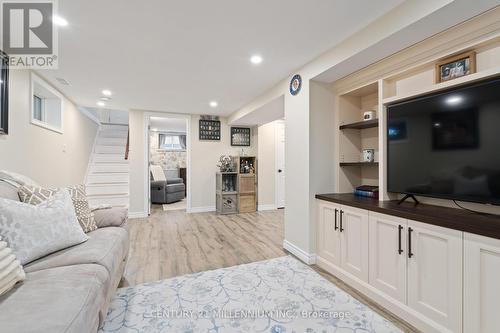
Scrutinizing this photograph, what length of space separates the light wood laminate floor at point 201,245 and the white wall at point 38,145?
150 centimetres

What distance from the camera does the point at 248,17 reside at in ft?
5.90

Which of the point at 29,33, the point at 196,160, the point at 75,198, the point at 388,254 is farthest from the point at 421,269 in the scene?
the point at 196,160

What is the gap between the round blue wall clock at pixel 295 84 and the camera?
273cm

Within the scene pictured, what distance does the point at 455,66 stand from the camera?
168 centimetres

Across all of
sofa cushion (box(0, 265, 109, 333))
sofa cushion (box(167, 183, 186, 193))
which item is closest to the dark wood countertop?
sofa cushion (box(0, 265, 109, 333))

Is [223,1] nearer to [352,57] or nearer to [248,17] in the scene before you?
[248,17]

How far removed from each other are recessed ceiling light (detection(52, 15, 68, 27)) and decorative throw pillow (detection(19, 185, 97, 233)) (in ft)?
4.47

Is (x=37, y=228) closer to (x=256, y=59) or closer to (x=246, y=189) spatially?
(x=256, y=59)

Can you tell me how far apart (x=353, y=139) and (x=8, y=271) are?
9.97 ft

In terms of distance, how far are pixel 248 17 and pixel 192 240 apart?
116 inches

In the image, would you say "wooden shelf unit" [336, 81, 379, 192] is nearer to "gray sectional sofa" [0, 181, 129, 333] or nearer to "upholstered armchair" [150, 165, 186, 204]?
"gray sectional sofa" [0, 181, 129, 333]

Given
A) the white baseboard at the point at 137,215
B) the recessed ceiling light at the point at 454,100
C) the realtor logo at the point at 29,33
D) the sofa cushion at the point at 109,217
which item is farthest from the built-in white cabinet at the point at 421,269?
the white baseboard at the point at 137,215

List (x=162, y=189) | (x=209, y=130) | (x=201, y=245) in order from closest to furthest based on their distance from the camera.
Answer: (x=201, y=245)
(x=209, y=130)
(x=162, y=189)

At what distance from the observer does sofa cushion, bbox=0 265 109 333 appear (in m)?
0.87
